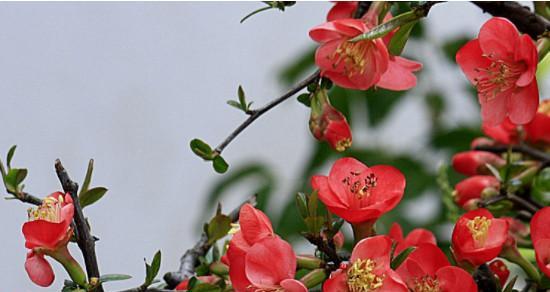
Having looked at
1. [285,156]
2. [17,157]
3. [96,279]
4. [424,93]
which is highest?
[96,279]

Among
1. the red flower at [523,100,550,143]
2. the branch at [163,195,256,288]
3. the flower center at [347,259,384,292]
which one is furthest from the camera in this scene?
the red flower at [523,100,550,143]

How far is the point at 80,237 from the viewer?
27cm

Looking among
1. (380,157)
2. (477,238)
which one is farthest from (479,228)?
(380,157)

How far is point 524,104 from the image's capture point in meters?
0.31

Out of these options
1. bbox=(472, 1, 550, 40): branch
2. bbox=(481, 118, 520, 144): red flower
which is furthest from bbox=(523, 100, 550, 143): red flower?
bbox=(472, 1, 550, 40): branch

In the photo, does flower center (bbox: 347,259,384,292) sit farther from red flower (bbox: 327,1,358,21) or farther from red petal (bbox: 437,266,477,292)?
red flower (bbox: 327,1,358,21)

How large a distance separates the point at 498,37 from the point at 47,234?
16 cm

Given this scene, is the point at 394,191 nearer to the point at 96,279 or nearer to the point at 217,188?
the point at 96,279

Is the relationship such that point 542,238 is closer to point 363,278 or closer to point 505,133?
point 363,278

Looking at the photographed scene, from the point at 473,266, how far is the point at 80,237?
0.40 ft

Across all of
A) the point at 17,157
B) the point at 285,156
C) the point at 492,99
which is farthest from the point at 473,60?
the point at 285,156

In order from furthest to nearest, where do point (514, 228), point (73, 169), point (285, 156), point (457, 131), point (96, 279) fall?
point (285, 156) → point (73, 169) → point (457, 131) → point (514, 228) → point (96, 279)

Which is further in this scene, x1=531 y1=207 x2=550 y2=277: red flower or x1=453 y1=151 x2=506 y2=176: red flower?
x1=453 y1=151 x2=506 y2=176: red flower

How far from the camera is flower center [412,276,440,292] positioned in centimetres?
27
